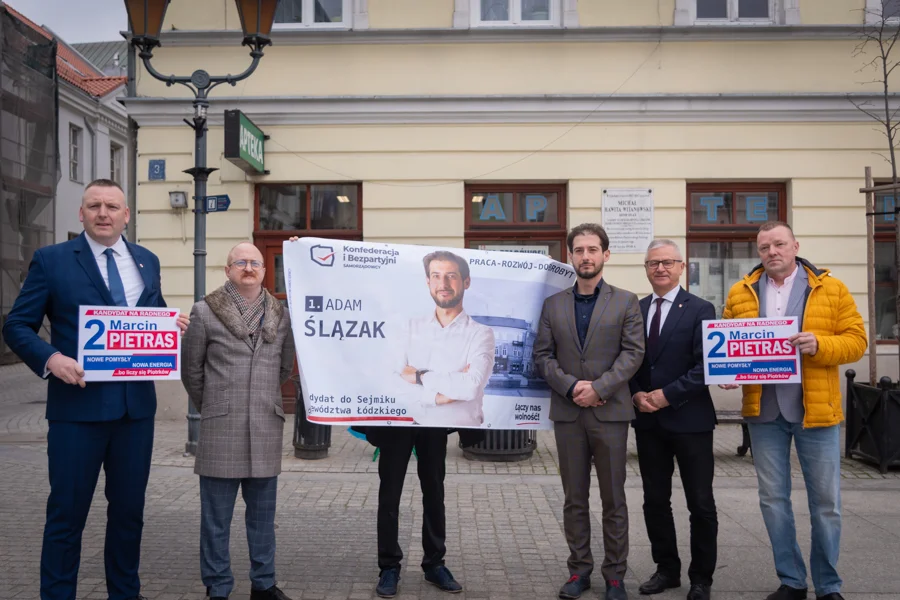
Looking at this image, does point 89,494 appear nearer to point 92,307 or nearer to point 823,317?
point 92,307

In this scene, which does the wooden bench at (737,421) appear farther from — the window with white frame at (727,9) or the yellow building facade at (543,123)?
the window with white frame at (727,9)

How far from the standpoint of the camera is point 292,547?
5.68 meters

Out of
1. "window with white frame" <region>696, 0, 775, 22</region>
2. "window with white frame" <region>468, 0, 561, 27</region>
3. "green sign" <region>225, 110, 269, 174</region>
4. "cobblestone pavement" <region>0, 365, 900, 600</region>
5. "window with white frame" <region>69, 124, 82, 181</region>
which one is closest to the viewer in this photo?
"cobblestone pavement" <region>0, 365, 900, 600</region>

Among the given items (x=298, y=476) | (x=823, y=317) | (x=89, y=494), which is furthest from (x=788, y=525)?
(x=298, y=476)

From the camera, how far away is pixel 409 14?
1125 cm

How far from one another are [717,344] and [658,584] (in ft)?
4.95

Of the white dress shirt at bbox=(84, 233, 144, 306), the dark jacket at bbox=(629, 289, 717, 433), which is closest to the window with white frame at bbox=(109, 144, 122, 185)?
the white dress shirt at bbox=(84, 233, 144, 306)

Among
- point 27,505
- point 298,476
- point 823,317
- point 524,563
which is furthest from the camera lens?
point 298,476

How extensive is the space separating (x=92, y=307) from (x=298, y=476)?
13.9 ft

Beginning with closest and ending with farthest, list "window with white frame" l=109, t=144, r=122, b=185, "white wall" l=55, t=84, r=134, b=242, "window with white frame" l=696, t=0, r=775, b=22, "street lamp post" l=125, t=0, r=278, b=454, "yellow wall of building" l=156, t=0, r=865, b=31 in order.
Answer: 1. "street lamp post" l=125, t=0, r=278, b=454
2. "yellow wall of building" l=156, t=0, r=865, b=31
3. "window with white frame" l=696, t=0, r=775, b=22
4. "white wall" l=55, t=84, r=134, b=242
5. "window with white frame" l=109, t=144, r=122, b=185

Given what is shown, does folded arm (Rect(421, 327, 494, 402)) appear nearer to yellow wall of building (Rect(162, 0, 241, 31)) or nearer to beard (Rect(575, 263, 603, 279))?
beard (Rect(575, 263, 603, 279))

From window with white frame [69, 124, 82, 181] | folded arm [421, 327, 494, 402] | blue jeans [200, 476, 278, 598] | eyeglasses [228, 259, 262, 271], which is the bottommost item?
blue jeans [200, 476, 278, 598]

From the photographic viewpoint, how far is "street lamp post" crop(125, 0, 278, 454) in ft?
27.4

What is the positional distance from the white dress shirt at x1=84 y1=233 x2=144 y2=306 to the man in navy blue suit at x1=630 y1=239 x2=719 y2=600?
9.64ft
